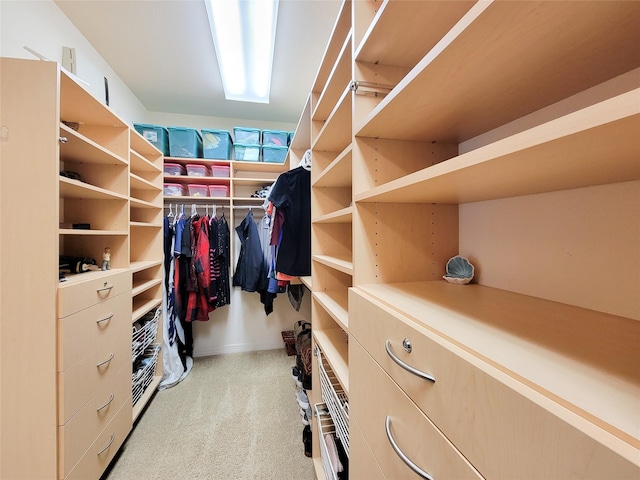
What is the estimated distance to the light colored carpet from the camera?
1.37 meters

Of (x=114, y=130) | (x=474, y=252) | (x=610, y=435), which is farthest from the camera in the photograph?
(x=114, y=130)

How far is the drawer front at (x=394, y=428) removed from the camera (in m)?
0.40

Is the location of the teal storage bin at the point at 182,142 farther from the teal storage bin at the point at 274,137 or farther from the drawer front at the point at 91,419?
the drawer front at the point at 91,419

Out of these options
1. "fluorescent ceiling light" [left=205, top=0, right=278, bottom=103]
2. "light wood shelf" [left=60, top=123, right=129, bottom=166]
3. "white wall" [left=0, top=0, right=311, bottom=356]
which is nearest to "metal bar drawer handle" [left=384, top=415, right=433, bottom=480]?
"light wood shelf" [left=60, top=123, right=129, bottom=166]

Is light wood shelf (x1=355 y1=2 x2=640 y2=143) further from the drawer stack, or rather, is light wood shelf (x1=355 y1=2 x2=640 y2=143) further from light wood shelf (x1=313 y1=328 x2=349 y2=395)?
the drawer stack

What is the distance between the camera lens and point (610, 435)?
0.73 ft

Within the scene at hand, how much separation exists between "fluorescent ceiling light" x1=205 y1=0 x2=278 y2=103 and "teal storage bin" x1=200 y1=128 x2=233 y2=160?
452 mm

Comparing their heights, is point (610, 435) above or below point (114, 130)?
below

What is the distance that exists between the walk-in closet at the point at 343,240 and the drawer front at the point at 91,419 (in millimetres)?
11

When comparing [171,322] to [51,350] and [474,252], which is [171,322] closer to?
[51,350]

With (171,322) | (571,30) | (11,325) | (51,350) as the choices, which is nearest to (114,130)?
(11,325)


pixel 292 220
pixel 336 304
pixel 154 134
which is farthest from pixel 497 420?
pixel 154 134

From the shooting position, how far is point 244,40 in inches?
59.2

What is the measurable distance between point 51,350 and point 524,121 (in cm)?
195
